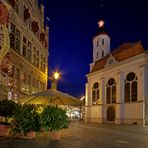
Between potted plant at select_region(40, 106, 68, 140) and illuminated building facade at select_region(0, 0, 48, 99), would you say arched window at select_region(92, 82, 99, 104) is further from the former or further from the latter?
potted plant at select_region(40, 106, 68, 140)

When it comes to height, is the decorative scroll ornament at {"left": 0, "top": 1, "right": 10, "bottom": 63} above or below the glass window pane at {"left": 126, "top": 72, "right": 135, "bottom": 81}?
above

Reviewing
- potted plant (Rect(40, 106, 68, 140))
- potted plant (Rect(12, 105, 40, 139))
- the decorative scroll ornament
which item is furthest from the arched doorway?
potted plant (Rect(12, 105, 40, 139))

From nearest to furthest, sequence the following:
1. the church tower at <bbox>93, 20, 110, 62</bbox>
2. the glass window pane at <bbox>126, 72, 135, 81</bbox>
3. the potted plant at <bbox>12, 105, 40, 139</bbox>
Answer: the potted plant at <bbox>12, 105, 40, 139</bbox>
the glass window pane at <bbox>126, 72, 135, 81</bbox>
the church tower at <bbox>93, 20, 110, 62</bbox>

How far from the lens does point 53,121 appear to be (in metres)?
14.9

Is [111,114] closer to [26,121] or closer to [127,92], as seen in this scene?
[127,92]

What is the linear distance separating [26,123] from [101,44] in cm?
5490

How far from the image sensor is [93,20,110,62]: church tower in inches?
2677

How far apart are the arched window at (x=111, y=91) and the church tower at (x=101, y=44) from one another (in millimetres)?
17277

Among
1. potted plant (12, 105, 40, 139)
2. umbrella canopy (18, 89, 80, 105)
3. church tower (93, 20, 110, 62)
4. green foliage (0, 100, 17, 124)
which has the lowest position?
potted plant (12, 105, 40, 139)

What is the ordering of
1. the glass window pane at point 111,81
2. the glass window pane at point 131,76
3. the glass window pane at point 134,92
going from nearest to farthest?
1. the glass window pane at point 134,92
2. the glass window pane at point 131,76
3. the glass window pane at point 111,81

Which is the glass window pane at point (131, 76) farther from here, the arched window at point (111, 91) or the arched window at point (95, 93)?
the arched window at point (95, 93)

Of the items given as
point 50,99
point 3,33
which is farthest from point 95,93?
point 50,99

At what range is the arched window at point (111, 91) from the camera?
164ft

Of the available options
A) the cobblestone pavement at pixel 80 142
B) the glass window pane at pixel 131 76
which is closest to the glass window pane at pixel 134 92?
the glass window pane at pixel 131 76
